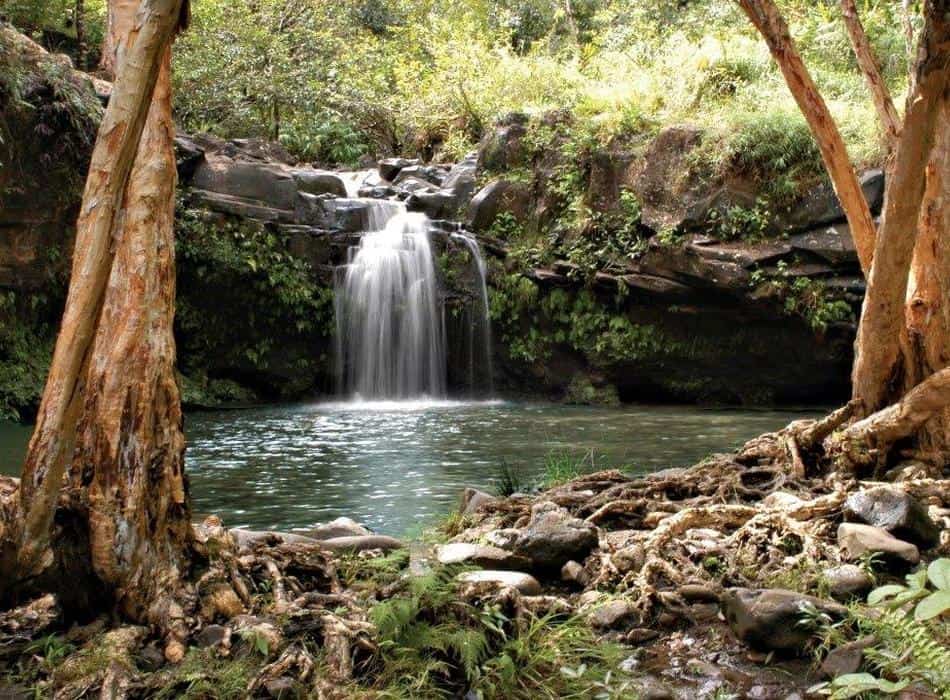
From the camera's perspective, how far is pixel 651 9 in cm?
2506

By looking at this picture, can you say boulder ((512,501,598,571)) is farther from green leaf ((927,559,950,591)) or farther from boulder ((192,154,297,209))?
boulder ((192,154,297,209))

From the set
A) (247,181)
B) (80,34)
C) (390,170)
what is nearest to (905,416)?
(247,181)

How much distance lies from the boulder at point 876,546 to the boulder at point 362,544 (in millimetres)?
2203

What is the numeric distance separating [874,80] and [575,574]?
4.84 metres

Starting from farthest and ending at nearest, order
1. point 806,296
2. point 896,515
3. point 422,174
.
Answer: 1. point 422,174
2. point 806,296
3. point 896,515

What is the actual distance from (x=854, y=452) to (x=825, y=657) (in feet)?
10.2

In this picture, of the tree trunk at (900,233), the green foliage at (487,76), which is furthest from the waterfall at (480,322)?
the tree trunk at (900,233)

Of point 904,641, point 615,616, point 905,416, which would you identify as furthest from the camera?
point 905,416

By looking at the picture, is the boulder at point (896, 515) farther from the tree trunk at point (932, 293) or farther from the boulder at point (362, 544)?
the boulder at point (362, 544)

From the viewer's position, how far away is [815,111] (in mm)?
6328

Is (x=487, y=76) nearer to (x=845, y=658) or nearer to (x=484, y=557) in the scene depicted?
(x=484, y=557)

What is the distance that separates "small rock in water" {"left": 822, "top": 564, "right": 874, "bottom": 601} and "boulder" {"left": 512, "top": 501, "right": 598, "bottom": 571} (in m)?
1.17

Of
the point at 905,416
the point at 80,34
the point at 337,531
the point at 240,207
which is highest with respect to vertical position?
the point at 80,34

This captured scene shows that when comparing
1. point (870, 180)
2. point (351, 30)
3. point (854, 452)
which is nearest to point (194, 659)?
point (854, 452)
